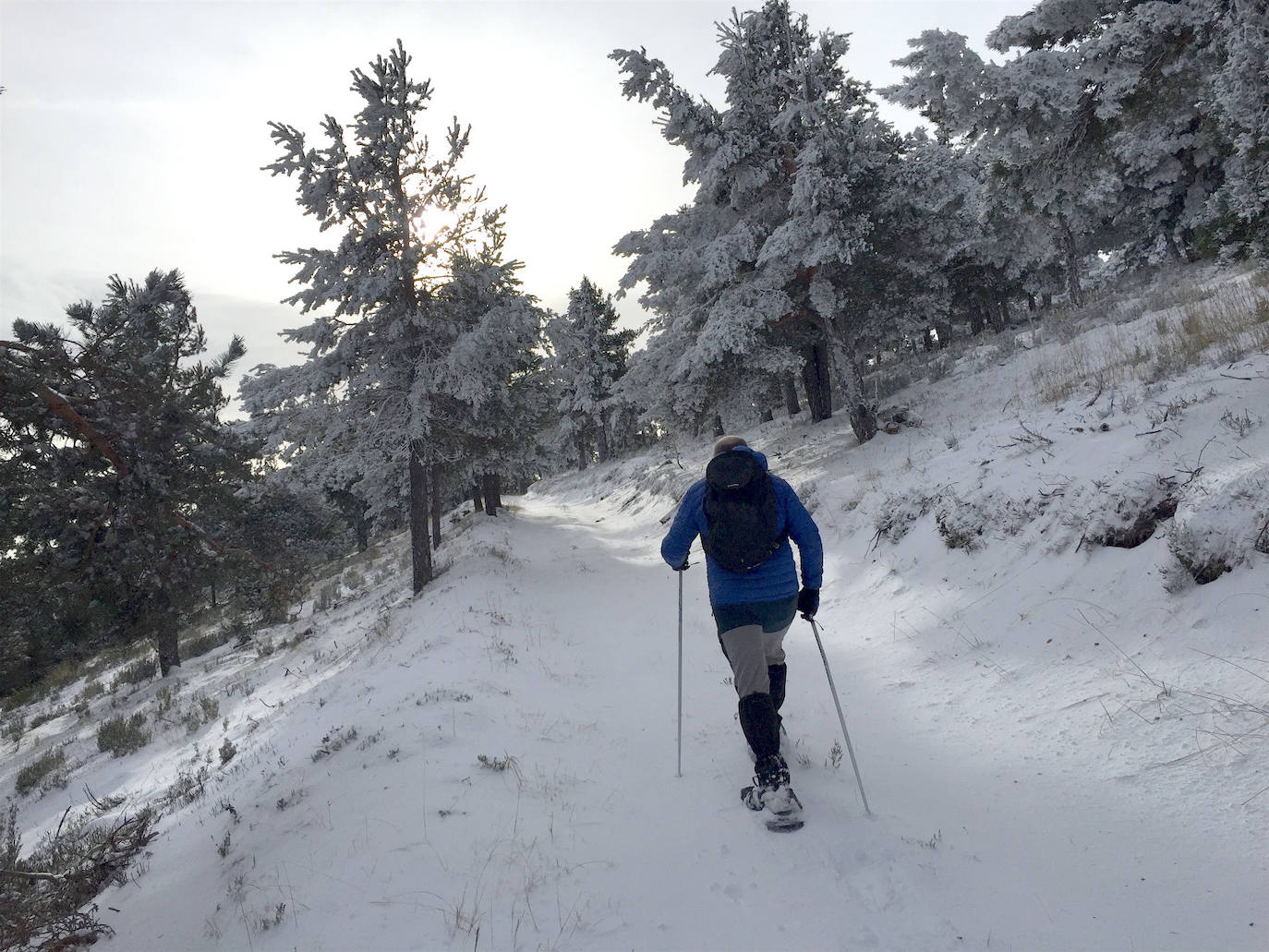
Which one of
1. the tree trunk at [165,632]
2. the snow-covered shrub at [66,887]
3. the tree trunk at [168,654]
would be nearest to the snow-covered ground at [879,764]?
the snow-covered shrub at [66,887]

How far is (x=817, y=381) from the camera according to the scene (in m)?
18.6

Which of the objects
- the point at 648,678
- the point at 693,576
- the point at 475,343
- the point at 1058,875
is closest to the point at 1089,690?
the point at 1058,875

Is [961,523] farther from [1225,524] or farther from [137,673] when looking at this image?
[137,673]

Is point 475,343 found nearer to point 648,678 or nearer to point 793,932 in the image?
point 648,678

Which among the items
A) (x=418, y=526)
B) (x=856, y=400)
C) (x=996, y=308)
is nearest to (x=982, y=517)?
(x=856, y=400)

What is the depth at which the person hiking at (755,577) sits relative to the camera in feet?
13.7

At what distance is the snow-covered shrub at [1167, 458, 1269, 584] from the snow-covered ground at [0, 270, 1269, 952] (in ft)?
0.07

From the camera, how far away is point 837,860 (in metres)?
3.60

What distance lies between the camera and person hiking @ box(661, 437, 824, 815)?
4172 millimetres

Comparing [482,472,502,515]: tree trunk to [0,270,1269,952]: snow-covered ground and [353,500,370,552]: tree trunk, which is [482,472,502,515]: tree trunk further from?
[353,500,370,552]: tree trunk

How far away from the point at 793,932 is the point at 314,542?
98.8 ft

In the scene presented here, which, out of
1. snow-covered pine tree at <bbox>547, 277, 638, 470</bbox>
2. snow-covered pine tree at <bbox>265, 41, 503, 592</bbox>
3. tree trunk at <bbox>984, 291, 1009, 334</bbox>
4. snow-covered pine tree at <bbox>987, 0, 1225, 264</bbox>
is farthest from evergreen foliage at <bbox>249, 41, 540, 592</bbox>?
tree trunk at <bbox>984, 291, 1009, 334</bbox>

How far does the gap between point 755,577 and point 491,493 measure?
23.8m

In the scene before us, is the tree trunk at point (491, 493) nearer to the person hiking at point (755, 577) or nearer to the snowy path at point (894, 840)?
the snowy path at point (894, 840)
